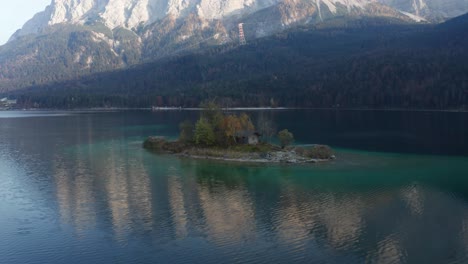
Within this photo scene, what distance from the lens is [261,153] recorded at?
68.5 meters

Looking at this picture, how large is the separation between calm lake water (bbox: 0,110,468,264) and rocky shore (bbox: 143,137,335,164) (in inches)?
119

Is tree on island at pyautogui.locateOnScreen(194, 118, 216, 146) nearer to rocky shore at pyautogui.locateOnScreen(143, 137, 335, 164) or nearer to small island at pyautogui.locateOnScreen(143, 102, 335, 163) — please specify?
small island at pyautogui.locateOnScreen(143, 102, 335, 163)

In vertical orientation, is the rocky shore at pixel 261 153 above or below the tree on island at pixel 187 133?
below

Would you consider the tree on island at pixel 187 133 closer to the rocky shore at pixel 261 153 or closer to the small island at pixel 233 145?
the small island at pixel 233 145

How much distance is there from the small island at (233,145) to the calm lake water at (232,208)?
354cm

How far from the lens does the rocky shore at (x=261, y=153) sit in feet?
→ 219

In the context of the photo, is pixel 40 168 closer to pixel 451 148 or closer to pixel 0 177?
pixel 0 177

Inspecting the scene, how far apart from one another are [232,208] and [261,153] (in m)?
26.1

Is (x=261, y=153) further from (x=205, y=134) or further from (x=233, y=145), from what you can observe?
(x=205, y=134)

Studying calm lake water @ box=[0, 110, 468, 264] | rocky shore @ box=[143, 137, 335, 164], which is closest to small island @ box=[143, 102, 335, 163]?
rocky shore @ box=[143, 137, 335, 164]

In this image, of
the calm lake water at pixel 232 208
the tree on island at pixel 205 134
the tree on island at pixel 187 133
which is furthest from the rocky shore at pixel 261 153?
the calm lake water at pixel 232 208

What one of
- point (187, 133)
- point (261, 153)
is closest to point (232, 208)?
point (261, 153)

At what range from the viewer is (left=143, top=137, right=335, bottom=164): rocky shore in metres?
66.7

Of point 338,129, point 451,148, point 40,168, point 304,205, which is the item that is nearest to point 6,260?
point 304,205
